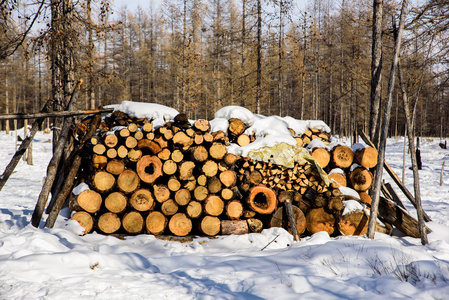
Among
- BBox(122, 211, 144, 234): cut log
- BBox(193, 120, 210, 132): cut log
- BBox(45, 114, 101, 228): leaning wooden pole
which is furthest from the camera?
BBox(193, 120, 210, 132): cut log

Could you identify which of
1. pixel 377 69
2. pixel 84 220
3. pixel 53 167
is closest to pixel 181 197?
pixel 84 220

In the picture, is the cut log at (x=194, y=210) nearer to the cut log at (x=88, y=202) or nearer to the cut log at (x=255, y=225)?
the cut log at (x=255, y=225)

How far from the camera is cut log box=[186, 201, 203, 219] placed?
474 cm

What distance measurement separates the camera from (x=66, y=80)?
5.60 metres

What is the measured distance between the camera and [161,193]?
4.71 metres

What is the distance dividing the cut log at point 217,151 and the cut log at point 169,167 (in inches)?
26.8

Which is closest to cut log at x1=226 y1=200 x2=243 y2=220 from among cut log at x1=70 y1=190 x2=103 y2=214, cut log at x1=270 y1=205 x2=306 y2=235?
cut log at x1=270 y1=205 x2=306 y2=235

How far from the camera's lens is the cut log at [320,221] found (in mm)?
4809

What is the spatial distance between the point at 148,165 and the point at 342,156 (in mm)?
3568

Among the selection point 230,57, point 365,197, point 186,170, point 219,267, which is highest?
point 230,57

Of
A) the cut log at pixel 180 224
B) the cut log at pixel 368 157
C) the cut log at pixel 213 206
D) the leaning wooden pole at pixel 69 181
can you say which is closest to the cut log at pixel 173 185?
the cut log at pixel 180 224

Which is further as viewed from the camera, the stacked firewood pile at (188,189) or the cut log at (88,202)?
the stacked firewood pile at (188,189)

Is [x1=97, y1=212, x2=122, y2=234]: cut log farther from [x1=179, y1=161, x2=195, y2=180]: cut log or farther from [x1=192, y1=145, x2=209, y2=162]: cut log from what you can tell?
[x1=192, y1=145, x2=209, y2=162]: cut log

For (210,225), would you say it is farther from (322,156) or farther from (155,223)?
(322,156)
